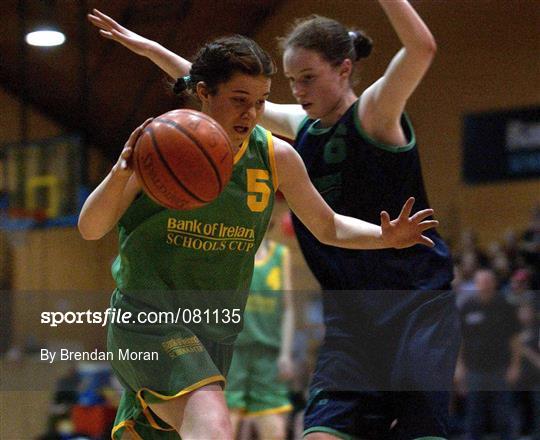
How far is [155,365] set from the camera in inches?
105

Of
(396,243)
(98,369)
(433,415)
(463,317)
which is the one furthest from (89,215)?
(463,317)

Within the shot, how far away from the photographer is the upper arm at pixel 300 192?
2912mm

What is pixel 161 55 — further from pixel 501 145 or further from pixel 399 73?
pixel 501 145

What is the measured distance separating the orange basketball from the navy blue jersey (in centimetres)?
77

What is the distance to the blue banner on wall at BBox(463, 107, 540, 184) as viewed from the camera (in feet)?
32.9

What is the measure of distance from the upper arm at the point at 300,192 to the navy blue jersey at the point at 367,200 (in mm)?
269

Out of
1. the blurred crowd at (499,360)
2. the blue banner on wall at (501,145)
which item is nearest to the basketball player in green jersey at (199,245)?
the blurred crowd at (499,360)

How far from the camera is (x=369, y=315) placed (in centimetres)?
322

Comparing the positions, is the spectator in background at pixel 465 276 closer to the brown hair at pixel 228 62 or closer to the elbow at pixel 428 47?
the elbow at pixel 428 47

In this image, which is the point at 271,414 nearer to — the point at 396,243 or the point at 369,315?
the point at 369,315

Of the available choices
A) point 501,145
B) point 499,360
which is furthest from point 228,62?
point 501,145

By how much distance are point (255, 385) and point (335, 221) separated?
9.70 feet

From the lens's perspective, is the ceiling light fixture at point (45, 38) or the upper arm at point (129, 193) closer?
the upper arm at point (129, 193)

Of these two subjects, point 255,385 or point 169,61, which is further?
point 255,385
